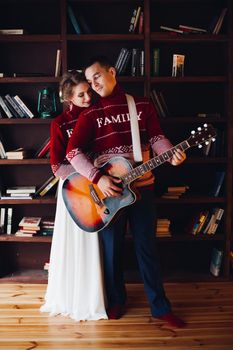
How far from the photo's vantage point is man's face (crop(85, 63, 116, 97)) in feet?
7.35

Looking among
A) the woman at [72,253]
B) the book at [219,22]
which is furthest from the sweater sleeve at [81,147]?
the book at [219,22]

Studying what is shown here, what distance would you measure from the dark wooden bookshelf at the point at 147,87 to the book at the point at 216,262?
0.04 meters

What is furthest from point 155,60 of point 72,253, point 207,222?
point 72,253

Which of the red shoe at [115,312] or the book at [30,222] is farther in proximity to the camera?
the book at [30,222]

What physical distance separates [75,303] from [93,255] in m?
0.31

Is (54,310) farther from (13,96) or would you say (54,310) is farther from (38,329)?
(13,96)

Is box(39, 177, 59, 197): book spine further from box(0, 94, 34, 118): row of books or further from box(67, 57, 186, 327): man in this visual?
box(67, 57, 186, 327): man

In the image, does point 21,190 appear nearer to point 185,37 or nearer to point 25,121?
point 25,121

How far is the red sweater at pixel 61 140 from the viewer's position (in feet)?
8.10

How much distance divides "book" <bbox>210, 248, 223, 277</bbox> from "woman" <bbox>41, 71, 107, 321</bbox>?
39.7 inches

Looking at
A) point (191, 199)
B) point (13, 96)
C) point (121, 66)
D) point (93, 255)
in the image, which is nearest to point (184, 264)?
point (191, 199)

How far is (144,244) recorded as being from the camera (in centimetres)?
232

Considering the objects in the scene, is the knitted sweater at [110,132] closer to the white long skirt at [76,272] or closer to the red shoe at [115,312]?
the white long skirt at [76,272]

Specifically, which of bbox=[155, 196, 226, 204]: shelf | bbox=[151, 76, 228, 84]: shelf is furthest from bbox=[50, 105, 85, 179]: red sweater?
bbox=[155, 196, 226, 204]: shelf
